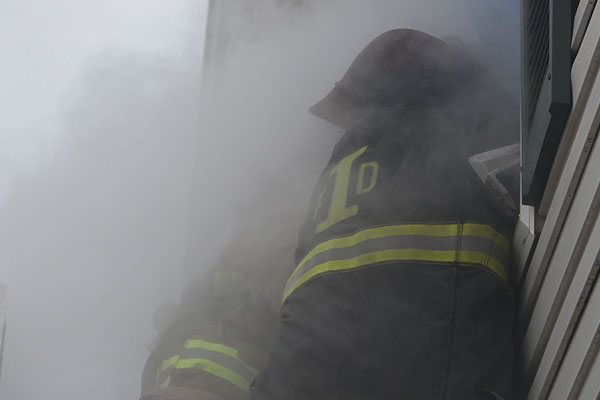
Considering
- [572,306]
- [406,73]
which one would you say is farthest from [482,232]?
[406,73]

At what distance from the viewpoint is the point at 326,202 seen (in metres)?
1.24

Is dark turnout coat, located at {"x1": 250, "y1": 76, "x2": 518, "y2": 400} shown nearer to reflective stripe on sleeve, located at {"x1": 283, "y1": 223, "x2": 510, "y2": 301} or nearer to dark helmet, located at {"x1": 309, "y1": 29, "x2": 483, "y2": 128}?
reflective stripe on sleeve, located at {"x1": 283, "y1": 223, "x2": 510, "y2": 301}

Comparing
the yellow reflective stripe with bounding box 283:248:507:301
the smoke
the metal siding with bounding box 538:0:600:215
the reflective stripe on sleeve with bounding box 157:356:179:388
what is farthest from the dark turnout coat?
the smoke

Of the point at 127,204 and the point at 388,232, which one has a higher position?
the point at 388,232

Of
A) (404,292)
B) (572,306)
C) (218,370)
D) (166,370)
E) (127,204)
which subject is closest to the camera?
(572,306)

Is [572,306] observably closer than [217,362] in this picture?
Yes

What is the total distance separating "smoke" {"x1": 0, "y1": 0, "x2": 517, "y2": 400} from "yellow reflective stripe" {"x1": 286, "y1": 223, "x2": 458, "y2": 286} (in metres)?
0.70

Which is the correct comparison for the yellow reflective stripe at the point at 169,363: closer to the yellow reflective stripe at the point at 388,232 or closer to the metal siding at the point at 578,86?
the yellow reflective stripe at the point at 388,232

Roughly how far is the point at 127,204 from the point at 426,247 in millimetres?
1195

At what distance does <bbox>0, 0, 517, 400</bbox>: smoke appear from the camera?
1.86 m

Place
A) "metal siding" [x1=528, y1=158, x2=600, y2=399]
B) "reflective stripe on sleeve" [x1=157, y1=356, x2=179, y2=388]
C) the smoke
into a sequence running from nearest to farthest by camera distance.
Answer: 1. "metal siding" [x1=528, y1=158, x2=600, y2=399]
2. "reflective stripe on sleeve" [x1=157, y1=356, x2=179, y2=388]
3. the smoke

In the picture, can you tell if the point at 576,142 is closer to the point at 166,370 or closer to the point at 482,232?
the point at 482,232

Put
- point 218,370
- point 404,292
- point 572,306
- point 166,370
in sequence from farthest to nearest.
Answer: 1. point 166,370
2. point 218,370
3. point 404,292
4. point 572,306

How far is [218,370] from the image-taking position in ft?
4.41
